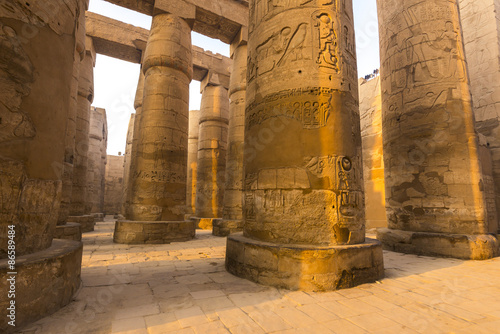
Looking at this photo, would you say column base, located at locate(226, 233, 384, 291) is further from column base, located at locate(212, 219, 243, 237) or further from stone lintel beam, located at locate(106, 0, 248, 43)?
stone lintel beam, located at locate(106, 0, 248, 43)

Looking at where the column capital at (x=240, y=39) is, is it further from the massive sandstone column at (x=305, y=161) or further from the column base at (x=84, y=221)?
the column base at (x=84, y=221)

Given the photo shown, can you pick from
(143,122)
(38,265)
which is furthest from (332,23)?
(143,122)

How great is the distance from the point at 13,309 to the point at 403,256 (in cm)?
561

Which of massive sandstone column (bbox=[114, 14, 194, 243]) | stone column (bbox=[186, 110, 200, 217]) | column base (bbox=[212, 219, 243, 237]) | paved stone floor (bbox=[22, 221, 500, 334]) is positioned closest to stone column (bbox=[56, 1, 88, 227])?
massive sandstone column (bbox=[114, 14, 194, 243])

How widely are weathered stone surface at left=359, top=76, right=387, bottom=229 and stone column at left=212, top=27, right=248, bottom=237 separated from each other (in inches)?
195

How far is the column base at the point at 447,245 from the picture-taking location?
4699mm

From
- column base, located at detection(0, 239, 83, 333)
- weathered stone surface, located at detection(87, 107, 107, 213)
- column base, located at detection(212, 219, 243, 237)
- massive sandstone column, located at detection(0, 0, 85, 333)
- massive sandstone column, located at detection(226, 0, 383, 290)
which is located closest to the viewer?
column base, located at detection(0, 239, 83, 333)

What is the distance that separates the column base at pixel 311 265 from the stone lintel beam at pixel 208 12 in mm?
7615

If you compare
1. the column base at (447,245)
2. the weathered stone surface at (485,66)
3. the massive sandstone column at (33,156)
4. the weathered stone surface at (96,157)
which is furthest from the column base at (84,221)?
the weathered stone surface at (485,66)

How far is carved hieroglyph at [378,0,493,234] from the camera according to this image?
5125 millimetres

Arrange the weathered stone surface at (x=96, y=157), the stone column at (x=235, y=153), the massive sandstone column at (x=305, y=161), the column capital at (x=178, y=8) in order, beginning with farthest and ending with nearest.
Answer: the weathered stone surface at (x=96, y=157) < the stone column at (x=235, y=153) < the column capital at (x=178, y=8) < the massive sandstone column at (x=305, y=161)

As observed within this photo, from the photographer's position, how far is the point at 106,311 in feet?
7.89

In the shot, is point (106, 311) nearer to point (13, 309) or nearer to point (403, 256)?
point (13, 309)

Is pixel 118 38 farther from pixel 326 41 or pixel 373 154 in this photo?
pixel 373 154
